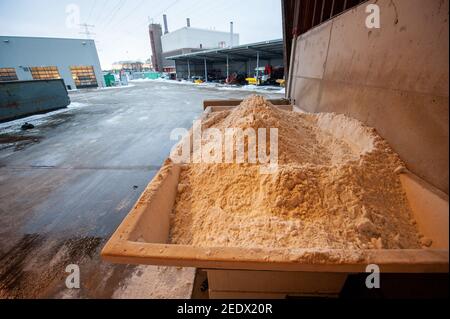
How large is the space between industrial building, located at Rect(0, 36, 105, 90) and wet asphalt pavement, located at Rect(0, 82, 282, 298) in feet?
49.1

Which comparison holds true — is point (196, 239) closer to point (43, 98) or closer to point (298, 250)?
point (298, 250)

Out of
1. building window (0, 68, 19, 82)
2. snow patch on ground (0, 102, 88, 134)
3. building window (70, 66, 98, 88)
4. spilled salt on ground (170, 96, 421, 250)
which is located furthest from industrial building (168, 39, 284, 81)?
building window (0, 68, 19, 82)

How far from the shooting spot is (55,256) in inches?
82.9

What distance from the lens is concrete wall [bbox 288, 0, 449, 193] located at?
103 centimetres

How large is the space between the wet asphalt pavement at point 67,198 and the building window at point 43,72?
15237mm

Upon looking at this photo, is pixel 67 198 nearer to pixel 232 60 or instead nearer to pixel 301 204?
pixel 301 204

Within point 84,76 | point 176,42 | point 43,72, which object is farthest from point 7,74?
point 176,42

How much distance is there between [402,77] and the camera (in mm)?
1310

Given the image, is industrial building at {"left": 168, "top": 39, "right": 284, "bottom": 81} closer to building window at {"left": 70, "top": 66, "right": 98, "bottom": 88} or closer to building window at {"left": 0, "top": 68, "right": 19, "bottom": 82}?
building window at {"left": 70, "top": 66, "right": 98, "bottom": 88}

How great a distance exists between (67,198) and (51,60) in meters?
21.5

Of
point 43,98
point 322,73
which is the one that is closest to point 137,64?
point 43,98

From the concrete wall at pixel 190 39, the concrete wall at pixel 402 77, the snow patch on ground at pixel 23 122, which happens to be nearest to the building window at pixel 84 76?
the snow patch on ground at pixel 23 122

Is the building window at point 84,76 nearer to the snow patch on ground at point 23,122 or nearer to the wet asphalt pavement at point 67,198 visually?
A: the snow patch on ground at point 23,122
